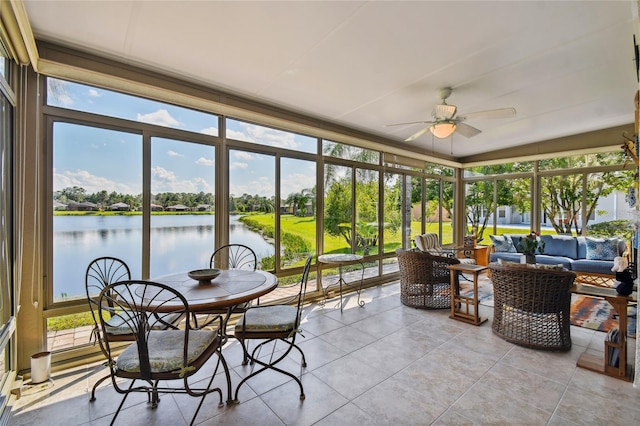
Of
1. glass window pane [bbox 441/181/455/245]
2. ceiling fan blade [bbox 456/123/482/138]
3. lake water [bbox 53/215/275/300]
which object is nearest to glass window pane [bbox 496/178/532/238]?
glass window pane [bbox 441/181/455/245]

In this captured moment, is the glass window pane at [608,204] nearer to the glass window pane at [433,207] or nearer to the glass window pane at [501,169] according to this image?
the glass window pane at [501,169]

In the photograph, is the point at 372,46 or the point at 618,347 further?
the point at 372,46

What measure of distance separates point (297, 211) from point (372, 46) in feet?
8.07

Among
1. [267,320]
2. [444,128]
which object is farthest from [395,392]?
[444,128]

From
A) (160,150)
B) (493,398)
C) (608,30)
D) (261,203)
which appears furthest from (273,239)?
(608,30)

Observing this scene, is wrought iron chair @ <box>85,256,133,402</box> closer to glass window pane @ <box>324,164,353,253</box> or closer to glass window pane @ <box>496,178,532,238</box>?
glass window pane @ <box>324,164,353,253</box>

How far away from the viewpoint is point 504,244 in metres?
6.52

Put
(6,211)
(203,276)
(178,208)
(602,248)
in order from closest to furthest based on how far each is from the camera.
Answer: (6,211), (203,276), (178,208), (602,248)

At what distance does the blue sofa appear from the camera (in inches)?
207

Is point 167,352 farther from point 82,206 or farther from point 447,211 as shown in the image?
point 447,211

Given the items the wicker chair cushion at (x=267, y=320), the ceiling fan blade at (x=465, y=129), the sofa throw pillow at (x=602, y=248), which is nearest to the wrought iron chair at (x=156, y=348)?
the wicker chair cushion at (x=267, y=320)

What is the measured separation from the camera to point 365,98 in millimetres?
3848

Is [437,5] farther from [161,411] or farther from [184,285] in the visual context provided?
[161,411]

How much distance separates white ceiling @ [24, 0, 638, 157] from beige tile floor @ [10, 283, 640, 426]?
2.93 metres
